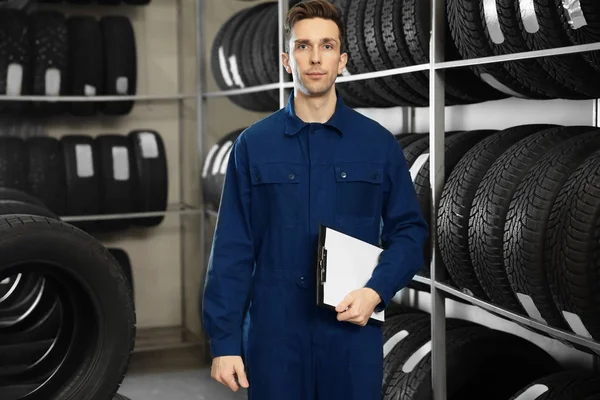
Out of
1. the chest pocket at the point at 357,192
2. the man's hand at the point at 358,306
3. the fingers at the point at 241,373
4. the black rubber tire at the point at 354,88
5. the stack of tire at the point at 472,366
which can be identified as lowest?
the stack of tire at the point at 472,366

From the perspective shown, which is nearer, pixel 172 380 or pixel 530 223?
pixel 530 223

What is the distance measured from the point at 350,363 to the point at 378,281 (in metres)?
0.22

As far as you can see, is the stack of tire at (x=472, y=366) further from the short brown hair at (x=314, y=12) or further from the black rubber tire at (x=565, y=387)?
the short brown hair at (x=314, y=12)

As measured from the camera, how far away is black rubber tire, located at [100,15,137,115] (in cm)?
561

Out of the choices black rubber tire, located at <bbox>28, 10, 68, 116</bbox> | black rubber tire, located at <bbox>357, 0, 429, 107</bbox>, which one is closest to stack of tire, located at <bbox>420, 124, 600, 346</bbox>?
black rubber tire, located at <bbox>357, 0, 429, 107</bbox>

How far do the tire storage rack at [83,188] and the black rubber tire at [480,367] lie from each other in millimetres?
1035

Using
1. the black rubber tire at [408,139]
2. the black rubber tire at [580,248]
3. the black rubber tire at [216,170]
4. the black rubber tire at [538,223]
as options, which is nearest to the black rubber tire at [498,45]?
the black rubber tire at [538,223]

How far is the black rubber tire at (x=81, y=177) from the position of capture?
5387 millimetres

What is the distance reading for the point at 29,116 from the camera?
593 centimetres

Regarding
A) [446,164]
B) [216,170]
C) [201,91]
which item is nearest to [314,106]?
Result: [446,164]

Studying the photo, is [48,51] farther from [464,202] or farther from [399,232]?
[399,232]

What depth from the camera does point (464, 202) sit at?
2779 millimetres

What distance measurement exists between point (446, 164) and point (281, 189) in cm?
107

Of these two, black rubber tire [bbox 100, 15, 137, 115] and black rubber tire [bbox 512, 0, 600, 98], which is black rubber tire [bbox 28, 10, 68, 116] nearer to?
black rubber tire [bbox 100, 15, 137, 115]
